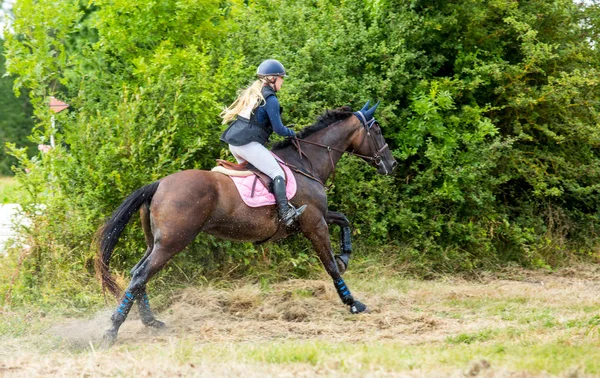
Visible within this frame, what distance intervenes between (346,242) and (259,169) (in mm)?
1601

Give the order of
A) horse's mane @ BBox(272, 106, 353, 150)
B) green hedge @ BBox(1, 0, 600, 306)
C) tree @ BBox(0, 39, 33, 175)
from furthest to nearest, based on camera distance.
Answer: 1. tree @ BBox(0, 39, 33, 175)
2. green hedge @ BBox(1, 0, 600, 306)
3. horse's mane @ BBox(272, 106, 353, 150)

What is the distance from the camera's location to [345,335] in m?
7.46

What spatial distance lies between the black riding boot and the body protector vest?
52 centimetres

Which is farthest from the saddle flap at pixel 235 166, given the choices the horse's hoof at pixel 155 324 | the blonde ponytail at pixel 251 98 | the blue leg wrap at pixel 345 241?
the horse's hoof at pixel 155 324

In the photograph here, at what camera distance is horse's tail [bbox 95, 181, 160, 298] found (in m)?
7.63

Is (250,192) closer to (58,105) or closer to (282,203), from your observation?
(282,203)

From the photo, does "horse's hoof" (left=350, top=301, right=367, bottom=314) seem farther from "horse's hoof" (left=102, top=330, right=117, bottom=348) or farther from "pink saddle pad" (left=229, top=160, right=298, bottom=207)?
"horse's hoof" (left=102, top=330, right=117, bottom=348)

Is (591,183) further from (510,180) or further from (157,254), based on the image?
(157,254)

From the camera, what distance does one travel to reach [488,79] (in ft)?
39.1

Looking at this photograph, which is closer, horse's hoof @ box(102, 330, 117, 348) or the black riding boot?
horse's hoof @ box(102, 330, 117, 348)

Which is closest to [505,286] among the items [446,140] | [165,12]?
[446,140]

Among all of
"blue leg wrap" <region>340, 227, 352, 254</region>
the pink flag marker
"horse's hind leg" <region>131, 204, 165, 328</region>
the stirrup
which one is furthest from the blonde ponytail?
the pink flag marker

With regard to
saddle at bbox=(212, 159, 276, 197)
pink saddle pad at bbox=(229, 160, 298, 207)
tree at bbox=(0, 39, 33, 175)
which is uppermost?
saddle at bbox=(212, 159, 276, 197)

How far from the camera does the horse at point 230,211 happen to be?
7480 mm
